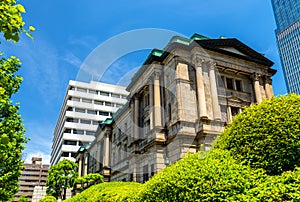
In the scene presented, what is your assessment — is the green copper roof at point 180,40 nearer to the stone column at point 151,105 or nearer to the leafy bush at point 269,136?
the stone column at point 151,105

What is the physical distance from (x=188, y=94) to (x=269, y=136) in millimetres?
17239

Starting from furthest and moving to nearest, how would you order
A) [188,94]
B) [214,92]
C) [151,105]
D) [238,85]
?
[238,85] → [151,105] → [214,92] → [188,94]

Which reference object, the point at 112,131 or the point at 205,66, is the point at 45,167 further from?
the point at 205,66

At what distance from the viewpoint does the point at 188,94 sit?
23938mm

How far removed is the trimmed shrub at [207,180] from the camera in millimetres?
5980

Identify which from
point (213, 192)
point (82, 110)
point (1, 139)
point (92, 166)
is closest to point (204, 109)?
point (213, 192)

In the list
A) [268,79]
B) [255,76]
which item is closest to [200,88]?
[255,76]

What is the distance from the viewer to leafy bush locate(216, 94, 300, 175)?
6449 millimetres

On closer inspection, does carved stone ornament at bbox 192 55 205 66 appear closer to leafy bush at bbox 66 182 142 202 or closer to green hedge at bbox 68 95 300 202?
leafy bush at bbox 66 182 142 202

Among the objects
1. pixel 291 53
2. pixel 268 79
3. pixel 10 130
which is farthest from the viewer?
pixel 291 53

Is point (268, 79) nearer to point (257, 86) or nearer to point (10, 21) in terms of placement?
point (257, 86)

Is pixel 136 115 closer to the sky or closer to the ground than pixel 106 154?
closer to the sky

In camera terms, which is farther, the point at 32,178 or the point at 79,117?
the point at 32,178

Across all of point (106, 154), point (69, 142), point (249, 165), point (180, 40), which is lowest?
point (249, 165)
